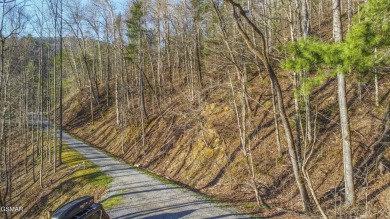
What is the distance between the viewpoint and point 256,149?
16.0 m

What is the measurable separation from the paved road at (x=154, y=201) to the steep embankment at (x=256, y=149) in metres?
1.28

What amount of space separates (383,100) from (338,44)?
958 centimetres

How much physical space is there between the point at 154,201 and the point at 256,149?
6.39 m

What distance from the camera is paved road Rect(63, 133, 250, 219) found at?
10.6 meters

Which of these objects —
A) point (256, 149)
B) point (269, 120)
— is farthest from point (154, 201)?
point (269, 120)

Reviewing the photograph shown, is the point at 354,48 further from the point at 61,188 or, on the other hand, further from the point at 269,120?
the point at 61,188

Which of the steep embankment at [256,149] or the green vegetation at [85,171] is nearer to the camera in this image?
the steep embankment at [256,149]

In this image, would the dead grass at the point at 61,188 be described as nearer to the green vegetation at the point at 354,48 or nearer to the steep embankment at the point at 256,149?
the steep embankment at the point at 256,149

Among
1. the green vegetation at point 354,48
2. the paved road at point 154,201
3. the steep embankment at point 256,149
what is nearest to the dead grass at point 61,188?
the paved road at point 154,201

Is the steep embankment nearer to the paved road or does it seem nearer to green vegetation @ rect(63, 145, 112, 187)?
the paved road

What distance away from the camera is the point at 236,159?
15.9 meters

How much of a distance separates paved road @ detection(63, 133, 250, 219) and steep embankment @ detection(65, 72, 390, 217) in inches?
50.4

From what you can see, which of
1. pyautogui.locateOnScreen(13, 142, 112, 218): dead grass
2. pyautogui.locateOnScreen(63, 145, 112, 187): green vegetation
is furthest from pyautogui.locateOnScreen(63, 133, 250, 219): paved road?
pyautogui.locateOnScreen(13, 142, 112, 218): dead grass

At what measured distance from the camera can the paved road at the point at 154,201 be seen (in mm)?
10594
